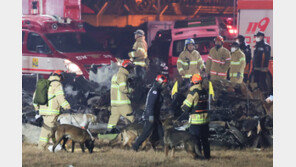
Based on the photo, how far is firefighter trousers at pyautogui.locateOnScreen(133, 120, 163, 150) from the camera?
38.4ft

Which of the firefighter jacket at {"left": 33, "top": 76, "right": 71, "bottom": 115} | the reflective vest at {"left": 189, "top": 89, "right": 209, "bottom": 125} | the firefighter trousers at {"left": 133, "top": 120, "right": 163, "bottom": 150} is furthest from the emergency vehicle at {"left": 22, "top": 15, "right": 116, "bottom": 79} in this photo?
the reflective vest at {"left": 189, "top": 89, "right": 209, "bottom": 125}

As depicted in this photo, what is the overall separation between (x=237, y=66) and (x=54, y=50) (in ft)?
14.6

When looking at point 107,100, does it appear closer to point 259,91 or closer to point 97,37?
point 97,37

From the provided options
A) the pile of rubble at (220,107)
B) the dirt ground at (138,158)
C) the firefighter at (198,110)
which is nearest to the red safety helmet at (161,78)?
the pile of rubble at (220,107)

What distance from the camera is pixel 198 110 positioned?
11375 millimetres

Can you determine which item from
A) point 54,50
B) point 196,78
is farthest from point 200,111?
point 54,50

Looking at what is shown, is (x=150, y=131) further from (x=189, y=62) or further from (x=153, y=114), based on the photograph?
(x=189, y=62)

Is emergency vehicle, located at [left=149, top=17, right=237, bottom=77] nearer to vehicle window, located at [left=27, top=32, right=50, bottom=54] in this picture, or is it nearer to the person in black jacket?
the person in black jacket

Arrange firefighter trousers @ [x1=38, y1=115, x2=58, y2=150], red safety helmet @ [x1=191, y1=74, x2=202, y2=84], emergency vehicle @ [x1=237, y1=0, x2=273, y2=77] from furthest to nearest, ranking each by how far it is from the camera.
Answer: emergency vehicle @ [x1=237, y1=0, x2=273, y2=77] → firefighter trousers @ [x1=38, y1=115, x2=58, y2=150] → red safety helmet @ [x1=191, y1=74, x2=202, y2=84]

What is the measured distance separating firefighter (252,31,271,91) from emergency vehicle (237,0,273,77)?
0.34 ft

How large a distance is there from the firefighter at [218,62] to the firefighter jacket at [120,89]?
79.2 inches

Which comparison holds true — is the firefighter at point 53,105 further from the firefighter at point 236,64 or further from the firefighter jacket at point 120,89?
the firefighter at point 236,64

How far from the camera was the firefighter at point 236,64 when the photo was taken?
1262 centimetres

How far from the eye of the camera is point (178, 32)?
1252cm
